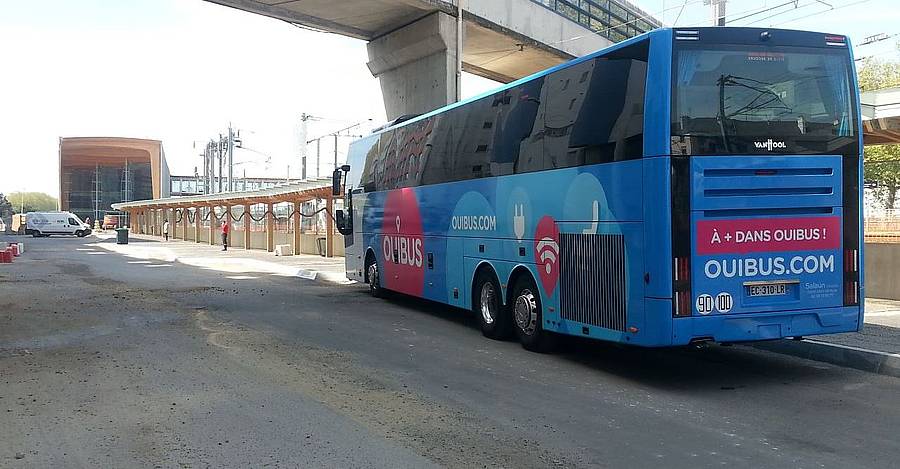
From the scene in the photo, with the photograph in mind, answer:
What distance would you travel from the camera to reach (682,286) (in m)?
7.78

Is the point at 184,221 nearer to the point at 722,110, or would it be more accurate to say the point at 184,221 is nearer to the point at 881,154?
the point at 881,154

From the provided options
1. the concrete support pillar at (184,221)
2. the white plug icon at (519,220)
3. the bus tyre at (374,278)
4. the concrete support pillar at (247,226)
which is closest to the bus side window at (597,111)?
the white plug icon at (519,220)

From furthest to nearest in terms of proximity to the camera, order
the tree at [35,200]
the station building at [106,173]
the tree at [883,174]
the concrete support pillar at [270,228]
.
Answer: the tree at [35,200], the station building at [106,173], the tree at [883,174], the concrete support pillar at [270,228]

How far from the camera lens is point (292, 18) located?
22.8m

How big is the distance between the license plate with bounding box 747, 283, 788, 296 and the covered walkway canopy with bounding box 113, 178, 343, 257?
2261 centimetres

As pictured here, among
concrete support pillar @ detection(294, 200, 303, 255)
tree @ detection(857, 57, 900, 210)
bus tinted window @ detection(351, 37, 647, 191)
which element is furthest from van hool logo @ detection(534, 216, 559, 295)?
tree @ detection(857, 57, 900, 210)

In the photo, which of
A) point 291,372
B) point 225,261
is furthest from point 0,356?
point 225,261

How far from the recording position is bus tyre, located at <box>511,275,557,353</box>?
10.1 metres

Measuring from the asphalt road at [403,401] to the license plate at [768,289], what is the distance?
3.28 ft

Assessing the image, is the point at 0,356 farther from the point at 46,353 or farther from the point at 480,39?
the point at 480,39

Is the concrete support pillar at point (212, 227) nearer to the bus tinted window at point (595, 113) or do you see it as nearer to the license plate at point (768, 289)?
the bus tinted window at point (595, 113)

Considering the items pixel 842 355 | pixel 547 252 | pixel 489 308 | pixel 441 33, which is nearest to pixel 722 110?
pixel 547 252

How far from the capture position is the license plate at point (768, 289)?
8.03 m

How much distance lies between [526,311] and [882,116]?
9.31 metres
